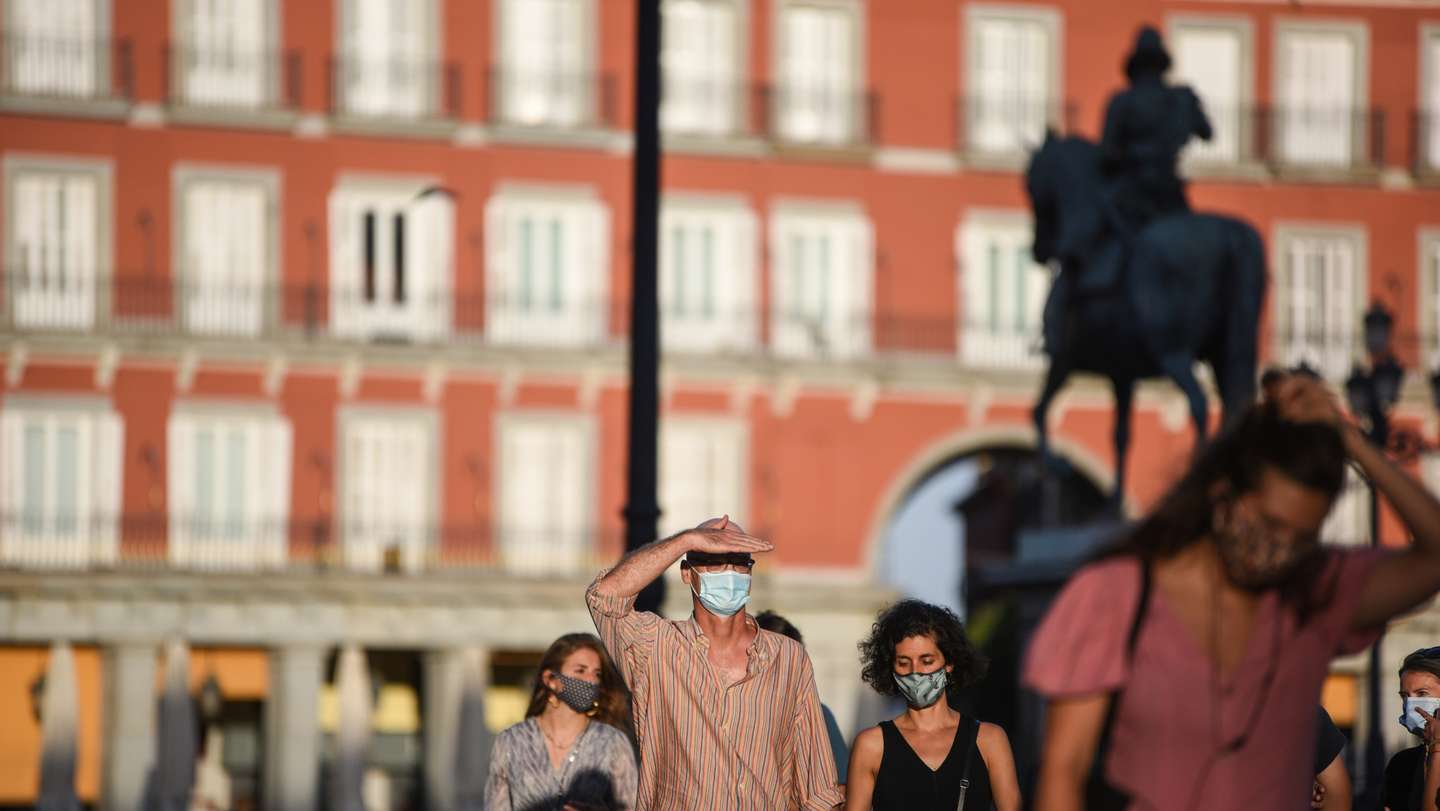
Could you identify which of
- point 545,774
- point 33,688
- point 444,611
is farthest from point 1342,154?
point 545,774

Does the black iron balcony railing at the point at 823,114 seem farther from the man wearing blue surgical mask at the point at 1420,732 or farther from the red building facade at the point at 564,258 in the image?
the man wearing blue surgical mask at the point at 1420,732

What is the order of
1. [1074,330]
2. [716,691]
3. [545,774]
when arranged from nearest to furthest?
[716,691] < [545,774] < [1074,330]

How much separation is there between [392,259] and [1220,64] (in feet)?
40.2

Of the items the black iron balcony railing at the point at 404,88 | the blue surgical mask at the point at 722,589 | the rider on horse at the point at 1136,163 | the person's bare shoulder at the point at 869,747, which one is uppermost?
the black iron balcony railing at the point at 404,88

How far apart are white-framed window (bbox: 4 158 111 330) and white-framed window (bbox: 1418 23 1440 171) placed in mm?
18830

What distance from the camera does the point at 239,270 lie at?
118 ft

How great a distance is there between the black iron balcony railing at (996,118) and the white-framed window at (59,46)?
1206 cm

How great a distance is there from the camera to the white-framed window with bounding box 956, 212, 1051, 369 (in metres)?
37.3

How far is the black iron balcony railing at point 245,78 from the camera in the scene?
3612 cm

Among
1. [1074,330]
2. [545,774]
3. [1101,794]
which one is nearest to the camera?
[1101,794]

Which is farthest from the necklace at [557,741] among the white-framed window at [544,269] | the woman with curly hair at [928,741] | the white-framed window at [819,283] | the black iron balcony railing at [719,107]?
the black iron balcony railing at [719,107]

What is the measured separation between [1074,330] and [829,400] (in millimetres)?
18809

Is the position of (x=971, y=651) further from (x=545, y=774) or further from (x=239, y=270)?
(x=239, y=270)

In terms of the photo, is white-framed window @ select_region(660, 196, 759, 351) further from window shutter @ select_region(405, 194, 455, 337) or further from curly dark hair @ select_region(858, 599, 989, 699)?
curly dark hair @ select_region(858, 599, 989, 699)
